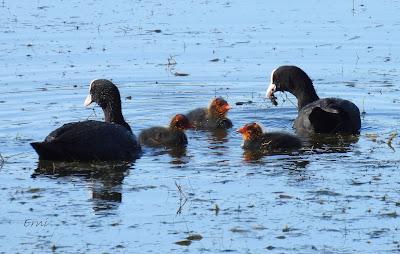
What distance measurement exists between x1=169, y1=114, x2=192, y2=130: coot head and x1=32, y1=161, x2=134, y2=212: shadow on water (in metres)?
1.53

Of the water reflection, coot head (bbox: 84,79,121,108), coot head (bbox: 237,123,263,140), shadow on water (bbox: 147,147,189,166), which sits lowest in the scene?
the water reflection

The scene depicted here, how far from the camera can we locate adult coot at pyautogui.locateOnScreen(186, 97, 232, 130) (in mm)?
14750

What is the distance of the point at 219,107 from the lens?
48.6ft

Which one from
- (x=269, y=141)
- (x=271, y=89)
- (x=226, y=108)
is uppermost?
(x=271, y=89)

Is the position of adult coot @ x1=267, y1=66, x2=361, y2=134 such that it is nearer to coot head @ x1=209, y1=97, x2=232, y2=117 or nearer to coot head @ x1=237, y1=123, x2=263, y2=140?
coot head @ x1=209, y1=97, x2=232, y2=117

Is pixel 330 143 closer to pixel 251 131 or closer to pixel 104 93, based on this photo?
pixel 251 131

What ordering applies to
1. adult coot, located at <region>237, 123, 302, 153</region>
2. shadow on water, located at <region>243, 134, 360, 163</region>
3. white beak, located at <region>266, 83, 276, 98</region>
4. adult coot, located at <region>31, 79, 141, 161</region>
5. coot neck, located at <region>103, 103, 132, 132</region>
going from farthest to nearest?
white beak, located at <region>266, 83, 276, 98</region> → coot neck, located at <region>103, 103, 132, 132</region> → adult coot, located at <region>237, 123, 302, 153</region> → shadow on water, located at <region>243, 134, 360, 163</region> → adult coot, located at <region>31, 79, 141, 161</region>

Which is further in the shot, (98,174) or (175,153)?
(175,153)

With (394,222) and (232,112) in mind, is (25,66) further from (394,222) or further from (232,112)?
(394,222)

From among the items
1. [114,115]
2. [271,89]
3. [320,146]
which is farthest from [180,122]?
[271,89]

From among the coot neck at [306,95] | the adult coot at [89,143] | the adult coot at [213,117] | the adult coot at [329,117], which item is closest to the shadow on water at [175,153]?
the adult coot at [89,143]

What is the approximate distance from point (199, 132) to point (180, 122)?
85cm

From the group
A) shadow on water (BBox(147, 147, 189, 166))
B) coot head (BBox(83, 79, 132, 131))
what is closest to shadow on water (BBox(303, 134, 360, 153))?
shadow on water (BBox(147, 147, 189, 166))

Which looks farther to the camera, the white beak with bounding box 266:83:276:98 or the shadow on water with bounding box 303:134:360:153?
the white beak with bounding box 266:83:276:98
